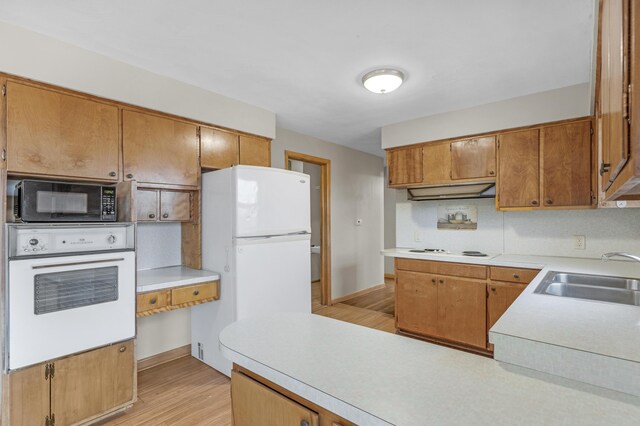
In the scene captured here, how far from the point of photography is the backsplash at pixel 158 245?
275cm

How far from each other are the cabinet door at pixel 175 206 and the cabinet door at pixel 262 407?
6.39ft

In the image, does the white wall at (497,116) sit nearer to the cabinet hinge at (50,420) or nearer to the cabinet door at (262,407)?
the cabinet door at (262,407)

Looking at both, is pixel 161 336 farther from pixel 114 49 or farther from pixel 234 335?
pixel 114 49

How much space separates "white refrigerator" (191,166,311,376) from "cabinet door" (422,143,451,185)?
1.34 meters

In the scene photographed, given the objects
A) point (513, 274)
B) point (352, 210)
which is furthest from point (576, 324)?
point (352, 210)

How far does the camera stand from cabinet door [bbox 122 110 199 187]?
2.37m

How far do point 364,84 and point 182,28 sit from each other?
136cm

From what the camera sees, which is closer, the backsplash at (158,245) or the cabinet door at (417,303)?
the backsplash at (158,245)

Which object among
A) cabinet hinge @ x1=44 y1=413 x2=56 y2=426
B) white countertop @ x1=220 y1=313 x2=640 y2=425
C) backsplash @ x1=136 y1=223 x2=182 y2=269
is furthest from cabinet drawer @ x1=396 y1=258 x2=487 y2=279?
cabinet hinge @ x1=44 y1=413 x2=56 y2=426

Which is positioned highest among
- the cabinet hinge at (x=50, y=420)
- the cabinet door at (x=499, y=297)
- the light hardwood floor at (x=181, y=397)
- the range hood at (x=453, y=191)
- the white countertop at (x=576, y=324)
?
the range hood at (x=453, y=191)

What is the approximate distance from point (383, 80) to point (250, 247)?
5.48 ft

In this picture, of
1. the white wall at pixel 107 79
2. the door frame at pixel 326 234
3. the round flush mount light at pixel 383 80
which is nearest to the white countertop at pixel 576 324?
the round flush mount light at pixel 383 80

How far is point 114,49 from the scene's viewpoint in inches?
84.2

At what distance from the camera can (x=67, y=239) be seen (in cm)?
187
